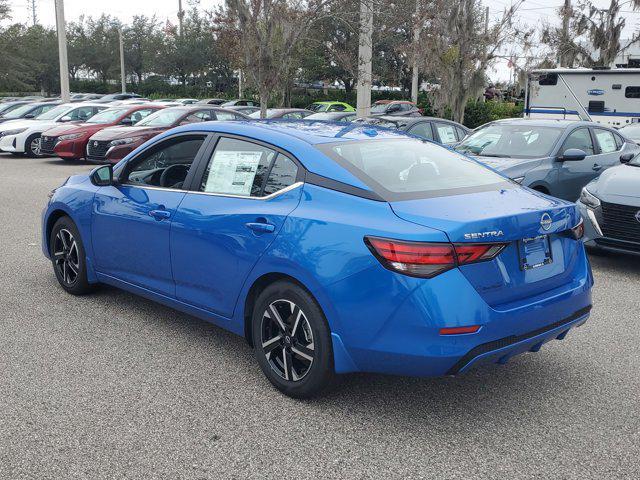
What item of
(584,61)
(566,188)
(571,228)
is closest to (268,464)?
(571,228)

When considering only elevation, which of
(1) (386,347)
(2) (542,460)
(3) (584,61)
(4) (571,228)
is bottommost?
(2) (542,460)

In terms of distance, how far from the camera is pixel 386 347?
11.3 feet

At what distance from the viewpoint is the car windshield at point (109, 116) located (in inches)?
723

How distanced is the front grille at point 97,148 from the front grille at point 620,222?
38.4ft

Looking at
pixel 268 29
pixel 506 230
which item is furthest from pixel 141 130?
pixel 506 230

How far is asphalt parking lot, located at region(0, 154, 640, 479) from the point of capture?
3250 mm

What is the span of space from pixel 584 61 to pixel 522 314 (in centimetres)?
3492

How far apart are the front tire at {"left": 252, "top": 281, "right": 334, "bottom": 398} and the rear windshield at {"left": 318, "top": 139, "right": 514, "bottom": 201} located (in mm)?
744

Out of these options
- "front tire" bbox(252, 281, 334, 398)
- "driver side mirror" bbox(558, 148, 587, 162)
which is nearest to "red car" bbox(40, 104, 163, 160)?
"driver side mirror" bbox(558, 148, 587, 162)

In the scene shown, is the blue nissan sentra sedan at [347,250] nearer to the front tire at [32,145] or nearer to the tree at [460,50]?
the front tire at [32,145]

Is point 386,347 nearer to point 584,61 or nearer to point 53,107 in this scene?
point 53,107

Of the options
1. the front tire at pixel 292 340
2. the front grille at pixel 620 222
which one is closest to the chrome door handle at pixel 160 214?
the front tire at pixel 292 340

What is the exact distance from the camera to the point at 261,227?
3.95m

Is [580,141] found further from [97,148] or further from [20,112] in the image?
[20,112]
